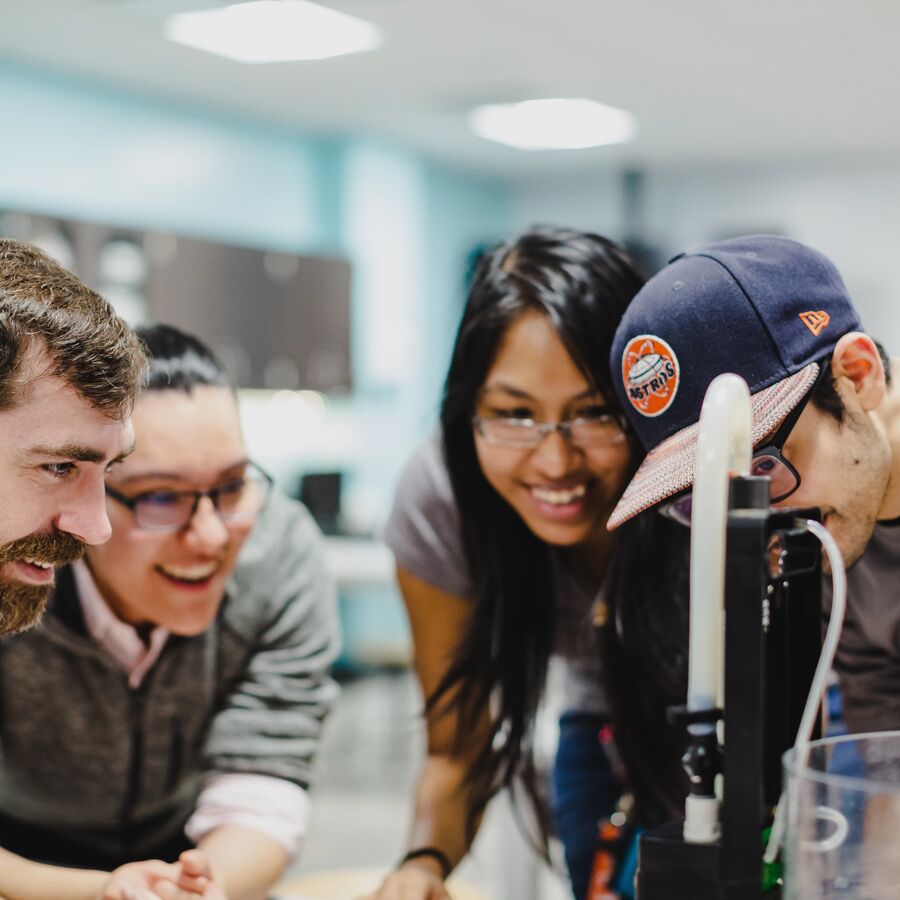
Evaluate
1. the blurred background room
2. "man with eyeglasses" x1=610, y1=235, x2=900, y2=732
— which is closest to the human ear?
"man with eyeglasses" x1=610, y1=235, x2=900, y2=732

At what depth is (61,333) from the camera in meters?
1.11

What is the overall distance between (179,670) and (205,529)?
0.26m

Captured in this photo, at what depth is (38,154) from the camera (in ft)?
16.7

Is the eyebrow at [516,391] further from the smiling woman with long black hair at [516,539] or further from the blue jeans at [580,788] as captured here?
the blue jeans at [580,788]

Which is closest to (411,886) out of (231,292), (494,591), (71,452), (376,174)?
(494,591)

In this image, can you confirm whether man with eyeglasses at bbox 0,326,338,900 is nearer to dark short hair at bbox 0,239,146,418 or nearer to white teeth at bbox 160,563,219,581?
white teeth at bbox 160,563,219,581

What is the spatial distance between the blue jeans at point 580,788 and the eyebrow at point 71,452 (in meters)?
0.95

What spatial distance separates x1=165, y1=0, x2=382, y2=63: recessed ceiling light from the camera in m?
4.37

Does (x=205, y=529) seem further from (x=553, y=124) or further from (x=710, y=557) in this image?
(x=553, y=124)

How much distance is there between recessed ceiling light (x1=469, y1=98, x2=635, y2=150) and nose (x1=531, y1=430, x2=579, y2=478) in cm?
460

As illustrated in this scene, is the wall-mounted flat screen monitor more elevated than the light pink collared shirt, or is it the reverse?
the wall-mounted flat screen monitor

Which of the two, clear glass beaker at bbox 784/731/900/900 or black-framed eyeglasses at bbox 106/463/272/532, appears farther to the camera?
black-framed eyeglasses at bbox 106/463/272/532

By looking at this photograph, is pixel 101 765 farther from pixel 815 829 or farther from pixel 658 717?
pixel 815 829

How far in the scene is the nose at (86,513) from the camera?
1.16 m
